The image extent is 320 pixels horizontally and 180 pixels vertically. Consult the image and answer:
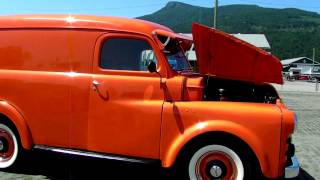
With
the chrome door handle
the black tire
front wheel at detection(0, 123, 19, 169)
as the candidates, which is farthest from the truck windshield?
front wheel at detection(0, 123, 19, 169)

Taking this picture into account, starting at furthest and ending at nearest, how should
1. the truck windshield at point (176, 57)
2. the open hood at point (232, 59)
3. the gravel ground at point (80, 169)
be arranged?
the gravel ground at point (80, 169), the truck windshield at point (176, 57), the open hood at point (232, 59)

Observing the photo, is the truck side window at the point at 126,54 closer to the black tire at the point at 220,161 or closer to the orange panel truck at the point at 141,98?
the orange panel truck at the point at 141,98

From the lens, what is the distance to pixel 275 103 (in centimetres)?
682

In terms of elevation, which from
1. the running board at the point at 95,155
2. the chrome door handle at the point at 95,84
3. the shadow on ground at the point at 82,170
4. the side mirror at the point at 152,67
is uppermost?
the side mirror at the point at 152,67

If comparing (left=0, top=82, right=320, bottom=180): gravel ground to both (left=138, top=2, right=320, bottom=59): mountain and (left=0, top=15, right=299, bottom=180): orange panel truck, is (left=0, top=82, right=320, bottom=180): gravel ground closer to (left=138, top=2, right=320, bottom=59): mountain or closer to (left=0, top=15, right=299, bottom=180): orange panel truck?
(left=0, top=15, right=299, bottom=180): orange panel truck

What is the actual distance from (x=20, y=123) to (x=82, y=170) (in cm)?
110

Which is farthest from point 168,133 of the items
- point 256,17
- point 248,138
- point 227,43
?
point 256,17

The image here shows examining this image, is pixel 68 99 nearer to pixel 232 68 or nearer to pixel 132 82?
pixel 132 82

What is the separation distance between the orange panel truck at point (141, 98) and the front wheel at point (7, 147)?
0.01 meters

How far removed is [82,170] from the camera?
754 cm

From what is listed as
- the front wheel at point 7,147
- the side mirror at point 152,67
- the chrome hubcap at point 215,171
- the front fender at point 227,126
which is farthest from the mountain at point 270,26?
the chrome hubcap at point 215,171

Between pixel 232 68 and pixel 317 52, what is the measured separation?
158040 mm

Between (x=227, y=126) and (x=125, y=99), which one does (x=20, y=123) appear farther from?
(x=227, y=126)

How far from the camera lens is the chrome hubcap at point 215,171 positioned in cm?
634
